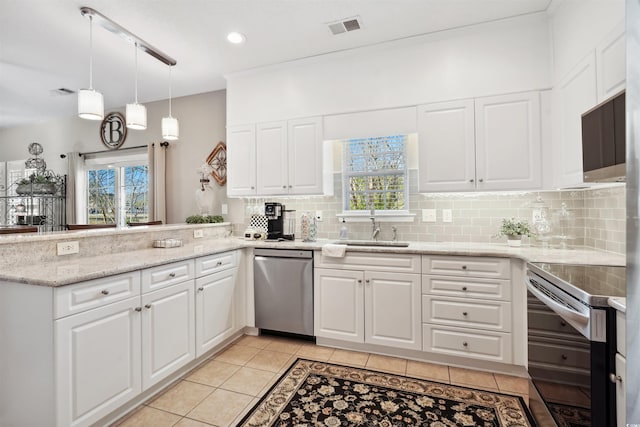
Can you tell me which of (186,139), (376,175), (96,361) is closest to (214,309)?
(96,361)

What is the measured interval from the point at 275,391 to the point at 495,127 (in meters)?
2.66

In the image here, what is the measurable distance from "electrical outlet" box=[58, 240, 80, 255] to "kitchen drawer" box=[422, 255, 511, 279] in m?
2.57

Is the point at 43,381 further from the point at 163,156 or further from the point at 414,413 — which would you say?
the point at 163,156

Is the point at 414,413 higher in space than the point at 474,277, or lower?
lower

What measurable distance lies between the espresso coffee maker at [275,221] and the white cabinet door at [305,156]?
0.78ft

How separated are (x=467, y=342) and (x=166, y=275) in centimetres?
229

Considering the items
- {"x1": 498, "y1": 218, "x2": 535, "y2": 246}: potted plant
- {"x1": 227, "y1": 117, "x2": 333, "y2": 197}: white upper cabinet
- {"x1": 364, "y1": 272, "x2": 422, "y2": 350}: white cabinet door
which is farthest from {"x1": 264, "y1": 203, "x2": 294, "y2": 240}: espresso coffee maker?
{"x1": 498, "y1": 218, "x2": 535, "y2": 246}: potted plant

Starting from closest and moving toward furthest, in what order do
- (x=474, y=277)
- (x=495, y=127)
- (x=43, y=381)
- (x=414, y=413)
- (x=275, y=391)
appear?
1. (x=43, y=381)
2. (x=414, y=413)
3. (x=275, y=391)
4. (x=474, y=277)
5. (x=495, y=127)

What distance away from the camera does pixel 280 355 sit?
104 inches

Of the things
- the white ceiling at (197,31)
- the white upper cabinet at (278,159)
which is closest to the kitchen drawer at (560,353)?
the white upper cabinet at (278,159)

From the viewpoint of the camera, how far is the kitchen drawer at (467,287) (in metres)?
2.30

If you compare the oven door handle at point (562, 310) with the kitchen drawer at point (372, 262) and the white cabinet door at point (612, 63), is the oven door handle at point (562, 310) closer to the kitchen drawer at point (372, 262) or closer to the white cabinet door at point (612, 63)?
the kitchen drawer at point (372, 262)

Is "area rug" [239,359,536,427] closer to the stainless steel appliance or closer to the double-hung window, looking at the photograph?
the stainless steel appliance

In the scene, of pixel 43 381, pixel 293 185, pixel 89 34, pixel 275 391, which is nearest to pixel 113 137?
pixel 89 34
